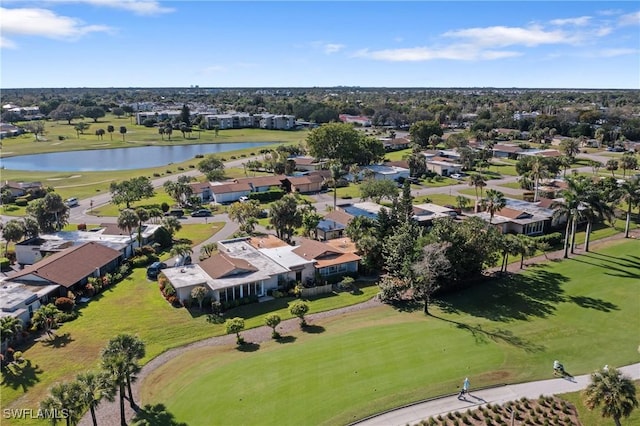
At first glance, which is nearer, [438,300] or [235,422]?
[235,422]

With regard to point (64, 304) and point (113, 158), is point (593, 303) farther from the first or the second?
point (113, 158)

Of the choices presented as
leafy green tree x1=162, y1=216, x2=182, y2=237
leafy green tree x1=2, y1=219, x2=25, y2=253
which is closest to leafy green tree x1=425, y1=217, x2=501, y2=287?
leafy green tree x1=162, y1=216, x2=182, y2=237

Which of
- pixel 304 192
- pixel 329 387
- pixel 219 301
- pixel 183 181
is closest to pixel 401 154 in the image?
pixel 304 192

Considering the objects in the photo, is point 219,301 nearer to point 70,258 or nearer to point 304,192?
point 70,258

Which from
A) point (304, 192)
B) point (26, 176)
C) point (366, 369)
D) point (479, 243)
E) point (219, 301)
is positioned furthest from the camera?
point (26, 176)

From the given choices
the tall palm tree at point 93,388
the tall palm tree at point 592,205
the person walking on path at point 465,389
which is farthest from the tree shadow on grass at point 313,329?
the tall palm tree at point 592,205

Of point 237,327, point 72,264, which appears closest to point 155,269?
point 72,264
